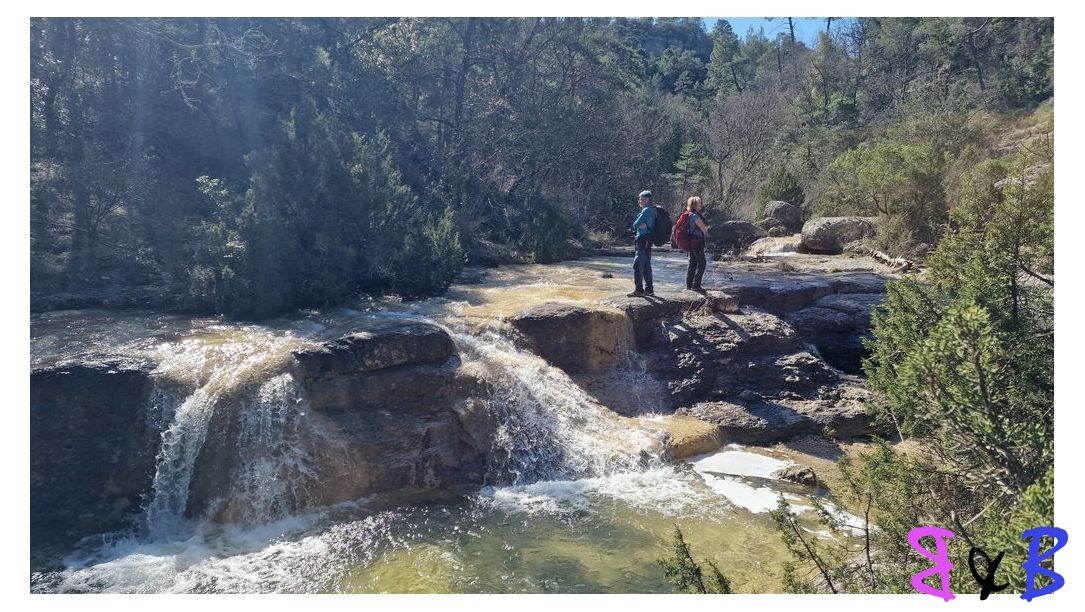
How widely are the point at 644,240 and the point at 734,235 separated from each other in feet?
35.2

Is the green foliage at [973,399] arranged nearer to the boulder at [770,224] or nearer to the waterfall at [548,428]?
the waterfall at [548,428]

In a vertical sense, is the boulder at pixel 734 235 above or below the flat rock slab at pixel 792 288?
above

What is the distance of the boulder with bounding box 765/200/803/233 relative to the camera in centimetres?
2105

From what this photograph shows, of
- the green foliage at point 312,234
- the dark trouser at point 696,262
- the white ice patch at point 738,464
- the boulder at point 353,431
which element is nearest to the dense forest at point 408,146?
the green foliage at point 312,234

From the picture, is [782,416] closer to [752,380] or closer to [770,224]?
[752,380]

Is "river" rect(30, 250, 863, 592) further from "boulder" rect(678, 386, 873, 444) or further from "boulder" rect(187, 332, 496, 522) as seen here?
"boulder" rect(678, 386, 873, 444)

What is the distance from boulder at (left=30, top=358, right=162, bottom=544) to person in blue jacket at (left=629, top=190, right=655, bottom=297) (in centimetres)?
575

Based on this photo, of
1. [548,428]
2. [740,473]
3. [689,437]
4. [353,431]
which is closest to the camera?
[353,431]

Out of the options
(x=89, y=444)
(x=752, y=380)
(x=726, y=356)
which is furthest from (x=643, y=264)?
(x=89, y=444)

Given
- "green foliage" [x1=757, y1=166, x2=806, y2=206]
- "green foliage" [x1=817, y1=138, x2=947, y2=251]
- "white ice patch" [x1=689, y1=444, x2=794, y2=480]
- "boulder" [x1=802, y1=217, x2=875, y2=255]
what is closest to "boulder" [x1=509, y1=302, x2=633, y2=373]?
"white ice patch" [x1=689, y1=444, x2=794, y2=480]

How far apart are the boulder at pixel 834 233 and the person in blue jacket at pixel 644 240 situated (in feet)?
26.8

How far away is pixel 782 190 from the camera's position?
22.6 meters

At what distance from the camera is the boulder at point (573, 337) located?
943 cm
